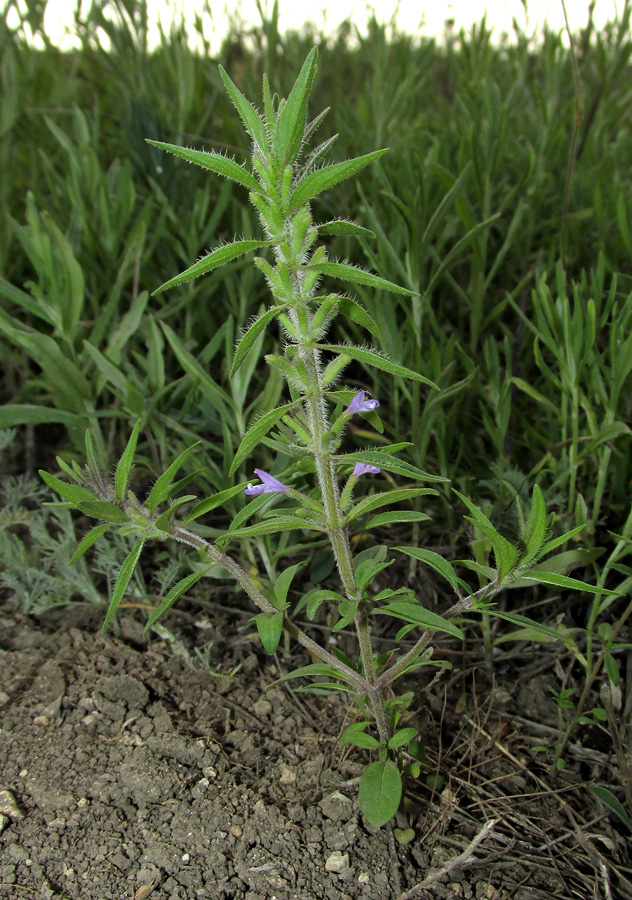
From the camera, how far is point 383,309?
1908 millimetres

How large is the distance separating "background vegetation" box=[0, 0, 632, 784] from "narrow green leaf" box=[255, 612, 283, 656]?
0.34m

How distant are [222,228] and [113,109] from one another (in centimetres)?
113

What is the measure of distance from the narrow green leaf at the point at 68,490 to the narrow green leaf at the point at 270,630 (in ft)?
1.16

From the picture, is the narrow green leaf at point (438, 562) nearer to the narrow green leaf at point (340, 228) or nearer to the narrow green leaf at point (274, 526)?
the narrow green leaf at point (274, 526)

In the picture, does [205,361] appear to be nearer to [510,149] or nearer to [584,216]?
[584,216]

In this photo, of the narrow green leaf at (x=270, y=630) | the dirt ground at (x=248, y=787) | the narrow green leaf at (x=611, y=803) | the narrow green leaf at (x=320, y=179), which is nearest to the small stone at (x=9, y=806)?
the dirt ground at (x=248, y=787)

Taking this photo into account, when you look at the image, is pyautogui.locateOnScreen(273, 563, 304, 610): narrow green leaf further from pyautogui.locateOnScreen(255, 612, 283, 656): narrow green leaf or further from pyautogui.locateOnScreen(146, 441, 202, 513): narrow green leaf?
pyautogui.locateOnScreen(146, 441, 202, 513): narrow green leaf

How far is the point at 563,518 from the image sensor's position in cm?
172

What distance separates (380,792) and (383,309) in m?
1.20

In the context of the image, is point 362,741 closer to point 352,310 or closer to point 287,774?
point 287,774

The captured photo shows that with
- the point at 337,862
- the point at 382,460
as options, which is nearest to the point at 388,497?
the point at 382,460

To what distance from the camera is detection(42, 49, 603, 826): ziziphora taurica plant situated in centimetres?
97

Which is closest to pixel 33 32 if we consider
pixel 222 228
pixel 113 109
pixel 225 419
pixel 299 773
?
pixel 113 109

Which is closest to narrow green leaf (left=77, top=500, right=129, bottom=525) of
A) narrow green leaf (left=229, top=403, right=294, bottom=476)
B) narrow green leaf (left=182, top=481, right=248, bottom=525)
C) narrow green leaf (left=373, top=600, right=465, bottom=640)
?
narrow green leaf (left=182, top=481, right=248, bottom=525)
